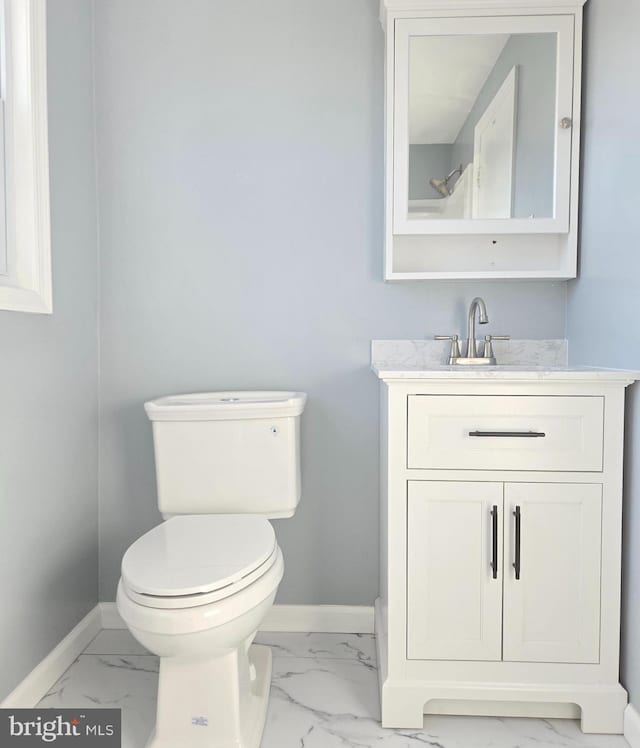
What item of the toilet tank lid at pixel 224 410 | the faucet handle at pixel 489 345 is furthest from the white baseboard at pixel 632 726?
the toilet tank lid at pixel 224 410

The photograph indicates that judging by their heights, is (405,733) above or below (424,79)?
below

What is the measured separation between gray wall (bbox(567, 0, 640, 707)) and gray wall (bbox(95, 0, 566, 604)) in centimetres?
26

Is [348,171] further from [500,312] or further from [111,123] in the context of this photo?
[111,123]

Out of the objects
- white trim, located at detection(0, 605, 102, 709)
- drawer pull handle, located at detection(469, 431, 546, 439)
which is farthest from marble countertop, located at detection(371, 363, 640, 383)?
white trim, located at detection(0, 605, 102, 709)

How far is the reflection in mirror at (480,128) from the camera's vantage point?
1.73 m

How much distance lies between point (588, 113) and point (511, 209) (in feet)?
1.11

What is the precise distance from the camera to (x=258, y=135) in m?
1.87

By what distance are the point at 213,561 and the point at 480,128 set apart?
1459 mm

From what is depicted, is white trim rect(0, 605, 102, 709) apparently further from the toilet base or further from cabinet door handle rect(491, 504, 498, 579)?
cabinet door handle rect(491, 504, 498, 579)

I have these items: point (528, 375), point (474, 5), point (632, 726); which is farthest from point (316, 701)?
point (474, 5)

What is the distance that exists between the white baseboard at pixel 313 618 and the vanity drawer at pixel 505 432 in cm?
76

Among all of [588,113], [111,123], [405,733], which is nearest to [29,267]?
[111,123]

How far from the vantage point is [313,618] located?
194 centimetres

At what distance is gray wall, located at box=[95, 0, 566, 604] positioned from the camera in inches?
73.1
